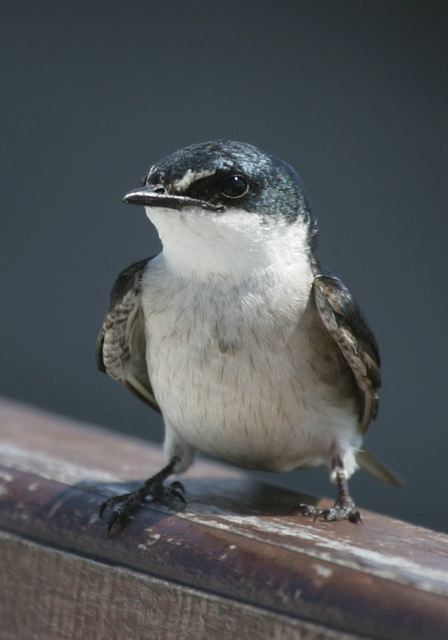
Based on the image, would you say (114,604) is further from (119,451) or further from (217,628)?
(119,451)

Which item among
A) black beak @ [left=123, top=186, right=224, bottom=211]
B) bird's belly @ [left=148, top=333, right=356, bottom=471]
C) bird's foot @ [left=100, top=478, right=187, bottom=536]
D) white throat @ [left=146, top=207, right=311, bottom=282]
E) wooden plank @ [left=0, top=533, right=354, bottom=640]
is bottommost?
wooden plank @ [left=0, top=533, right=354, bottom=640]

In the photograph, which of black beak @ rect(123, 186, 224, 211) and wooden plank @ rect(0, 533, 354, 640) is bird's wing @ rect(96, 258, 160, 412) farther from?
wooden plank @ rect(0, 533, 354, 640)

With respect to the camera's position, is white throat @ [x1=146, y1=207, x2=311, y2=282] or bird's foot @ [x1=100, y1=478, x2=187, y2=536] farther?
white throat @ [x1=146, y1=207, x2=311, y2=282]

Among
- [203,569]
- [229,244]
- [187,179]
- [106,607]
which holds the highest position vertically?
[187,179]

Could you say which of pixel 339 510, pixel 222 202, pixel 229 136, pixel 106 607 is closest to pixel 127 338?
pixel 222 202

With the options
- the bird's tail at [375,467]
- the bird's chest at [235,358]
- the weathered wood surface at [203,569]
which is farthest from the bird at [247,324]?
the bird's tail at [375,467]

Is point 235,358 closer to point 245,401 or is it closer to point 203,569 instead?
point 245,401

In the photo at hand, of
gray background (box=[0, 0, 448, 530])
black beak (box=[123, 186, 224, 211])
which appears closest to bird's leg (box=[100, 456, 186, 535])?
black beak (box=[123, 186, 224, 211])

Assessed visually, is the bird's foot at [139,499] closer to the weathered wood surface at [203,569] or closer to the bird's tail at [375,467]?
the weathered wood surface at [203,569]
